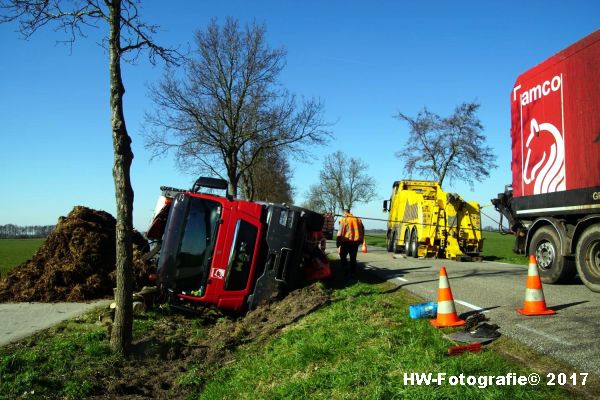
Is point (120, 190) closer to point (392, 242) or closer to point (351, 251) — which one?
point (351, 251)

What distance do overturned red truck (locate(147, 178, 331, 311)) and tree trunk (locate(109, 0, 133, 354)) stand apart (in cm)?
204

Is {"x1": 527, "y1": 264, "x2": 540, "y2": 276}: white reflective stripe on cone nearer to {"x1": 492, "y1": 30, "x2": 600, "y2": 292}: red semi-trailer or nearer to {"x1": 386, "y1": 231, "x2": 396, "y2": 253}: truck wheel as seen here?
{"x1": 492, "y1": 30, "x2": 600, "y2": 292}: red semi-trailer

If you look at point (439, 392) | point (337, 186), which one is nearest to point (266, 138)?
point (439, 392)

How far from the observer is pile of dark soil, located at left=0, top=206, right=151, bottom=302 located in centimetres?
1022

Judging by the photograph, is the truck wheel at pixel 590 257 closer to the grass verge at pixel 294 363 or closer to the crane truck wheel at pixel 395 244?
the grass verge at pixel 294 363

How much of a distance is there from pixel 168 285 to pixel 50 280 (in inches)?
133

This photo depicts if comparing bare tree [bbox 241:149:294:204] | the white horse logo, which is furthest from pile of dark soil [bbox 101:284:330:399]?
bare tree [bbox 241:149:294:204]

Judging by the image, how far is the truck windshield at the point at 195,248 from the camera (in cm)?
851

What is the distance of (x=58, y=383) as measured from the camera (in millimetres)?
5258

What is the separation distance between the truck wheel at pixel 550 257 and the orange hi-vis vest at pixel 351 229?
4.21 m

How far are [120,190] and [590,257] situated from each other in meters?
7.31

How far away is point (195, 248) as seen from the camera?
A: 28.0 feet

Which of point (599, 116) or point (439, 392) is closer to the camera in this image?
point (439, 392)

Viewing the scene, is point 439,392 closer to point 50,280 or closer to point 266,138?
point 50,280
